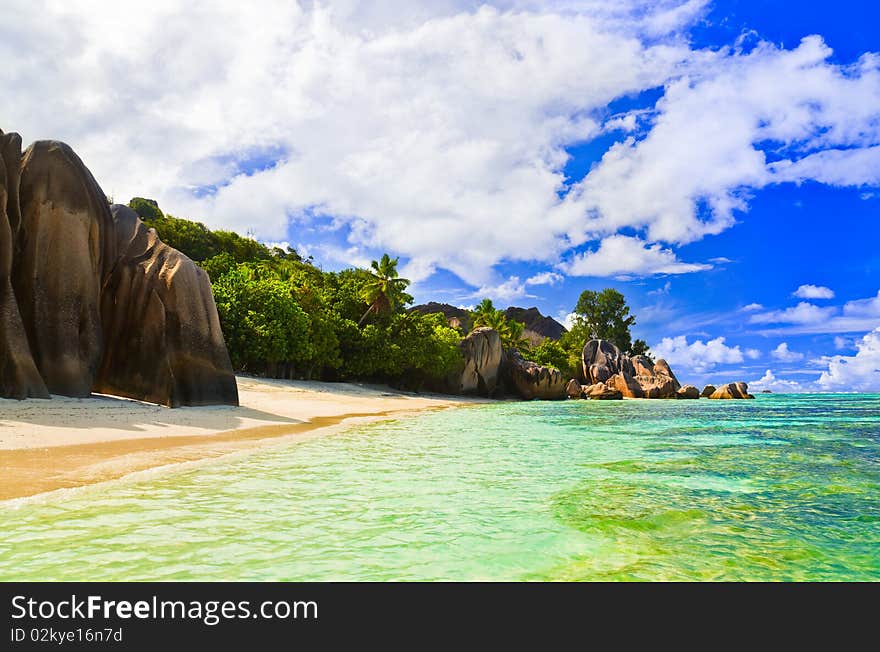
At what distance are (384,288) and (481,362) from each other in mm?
13277

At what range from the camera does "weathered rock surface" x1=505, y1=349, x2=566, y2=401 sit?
187 ft

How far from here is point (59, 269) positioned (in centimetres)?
1518

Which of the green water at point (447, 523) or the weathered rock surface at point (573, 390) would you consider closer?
the green water at point (447, 523)

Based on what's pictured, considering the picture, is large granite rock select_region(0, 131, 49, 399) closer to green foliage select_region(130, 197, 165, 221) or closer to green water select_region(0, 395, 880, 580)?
green water select_region(0, 395, 880, 580)

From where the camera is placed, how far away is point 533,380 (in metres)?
57.0

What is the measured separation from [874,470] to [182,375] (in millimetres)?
17248

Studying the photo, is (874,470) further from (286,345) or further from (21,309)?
(286,345)

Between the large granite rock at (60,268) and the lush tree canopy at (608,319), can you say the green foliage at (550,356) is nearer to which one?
the lush tree canopy at (608,319)

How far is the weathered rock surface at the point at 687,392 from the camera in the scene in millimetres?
69744

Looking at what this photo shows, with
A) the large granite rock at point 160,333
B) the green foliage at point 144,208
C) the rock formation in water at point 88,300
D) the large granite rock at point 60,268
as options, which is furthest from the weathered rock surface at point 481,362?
the green foliage at point 144,208

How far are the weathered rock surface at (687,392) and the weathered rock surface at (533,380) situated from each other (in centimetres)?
2122

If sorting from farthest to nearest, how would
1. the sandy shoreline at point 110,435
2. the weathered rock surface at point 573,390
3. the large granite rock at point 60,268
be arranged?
the weathered rock surface at point 573,390, the large granite rock at point 60,268, the sandy shoreline at point 110,435

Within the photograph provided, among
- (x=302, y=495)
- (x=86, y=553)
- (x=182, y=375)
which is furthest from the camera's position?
(x=182, y=375)
